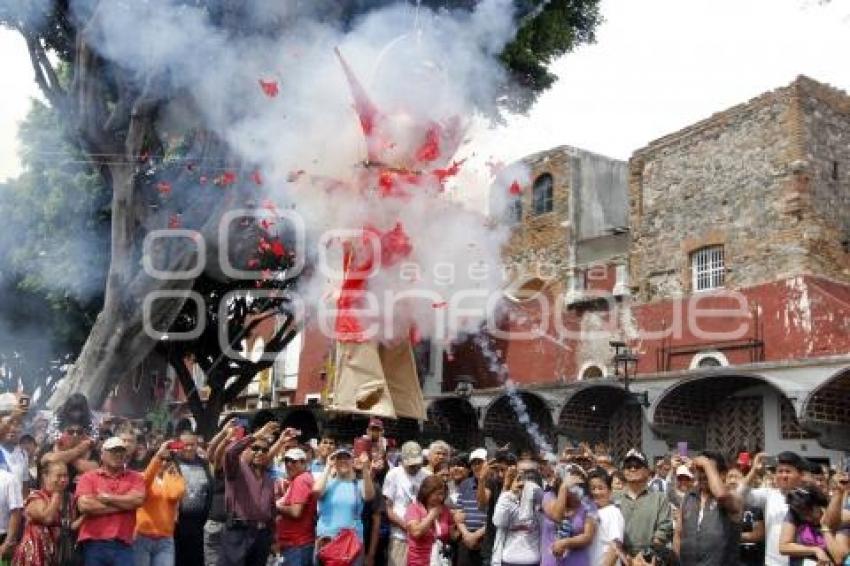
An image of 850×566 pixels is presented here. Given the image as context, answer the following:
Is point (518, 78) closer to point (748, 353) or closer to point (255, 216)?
point (255, 216)

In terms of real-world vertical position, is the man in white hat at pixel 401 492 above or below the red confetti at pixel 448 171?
below

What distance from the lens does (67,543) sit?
19.6ft

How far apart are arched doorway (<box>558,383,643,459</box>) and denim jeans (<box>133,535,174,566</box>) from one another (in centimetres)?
1063

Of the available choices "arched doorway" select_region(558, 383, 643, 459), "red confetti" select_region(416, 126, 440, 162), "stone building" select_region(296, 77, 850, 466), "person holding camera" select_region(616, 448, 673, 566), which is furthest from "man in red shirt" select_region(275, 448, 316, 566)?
"arched doorway" select_region(558, 383, 643, 459)

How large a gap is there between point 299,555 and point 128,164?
20.4 feet

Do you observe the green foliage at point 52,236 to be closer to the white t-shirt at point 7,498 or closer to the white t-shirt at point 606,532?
the white t-shirt at point 7,498

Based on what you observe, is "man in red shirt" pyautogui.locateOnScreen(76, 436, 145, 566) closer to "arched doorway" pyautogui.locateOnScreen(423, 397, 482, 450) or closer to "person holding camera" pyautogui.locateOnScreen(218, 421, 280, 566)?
"person holding camera" pyautogui.locateOnScreen(218, 421, 280, 566)

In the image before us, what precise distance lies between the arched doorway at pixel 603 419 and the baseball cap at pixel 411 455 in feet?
29.2

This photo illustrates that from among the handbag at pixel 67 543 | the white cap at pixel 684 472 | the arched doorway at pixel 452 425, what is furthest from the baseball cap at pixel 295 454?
the arched doorway at pixel 452 425

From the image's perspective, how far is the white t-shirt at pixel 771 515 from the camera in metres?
6.80

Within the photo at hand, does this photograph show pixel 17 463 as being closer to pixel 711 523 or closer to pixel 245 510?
pixel 245 510

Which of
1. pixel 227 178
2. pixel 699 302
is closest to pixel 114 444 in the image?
pixel 227 178

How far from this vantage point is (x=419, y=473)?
784 centimetres

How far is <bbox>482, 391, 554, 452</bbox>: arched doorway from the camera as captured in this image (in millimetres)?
18500
